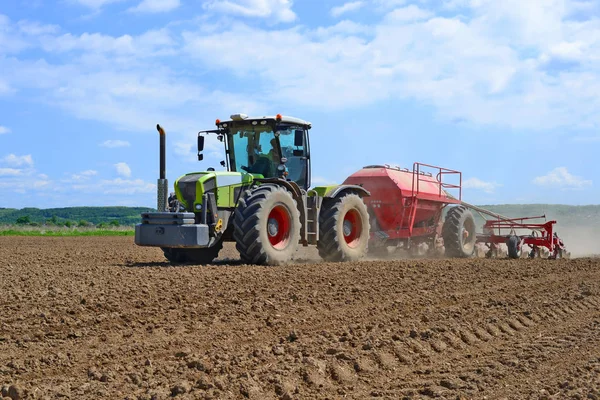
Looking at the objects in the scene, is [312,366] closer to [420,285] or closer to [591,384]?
[591,384]

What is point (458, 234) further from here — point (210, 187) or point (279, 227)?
point (210, 187)

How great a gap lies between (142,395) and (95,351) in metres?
1.32

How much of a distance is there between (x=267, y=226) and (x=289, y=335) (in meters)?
4.86

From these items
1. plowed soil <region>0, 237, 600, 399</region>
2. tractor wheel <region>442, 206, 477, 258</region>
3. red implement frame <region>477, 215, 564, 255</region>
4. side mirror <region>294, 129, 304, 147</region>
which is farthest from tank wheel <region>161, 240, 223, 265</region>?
red implement frame <region>477, 215, 564, 255</region>

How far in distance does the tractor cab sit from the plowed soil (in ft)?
7.75

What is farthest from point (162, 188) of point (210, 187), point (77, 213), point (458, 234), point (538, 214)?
point (77, 213)

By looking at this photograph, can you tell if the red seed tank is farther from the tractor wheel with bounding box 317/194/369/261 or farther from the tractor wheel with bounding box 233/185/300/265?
the tractor wheel with bounding box 233/185/300/265

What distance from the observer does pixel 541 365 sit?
5613 millimetres

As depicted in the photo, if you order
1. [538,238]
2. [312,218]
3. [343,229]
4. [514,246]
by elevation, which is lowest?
[514,246]

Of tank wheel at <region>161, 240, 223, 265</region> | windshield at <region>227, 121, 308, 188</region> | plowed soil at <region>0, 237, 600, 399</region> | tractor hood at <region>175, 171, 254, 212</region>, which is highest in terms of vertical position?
windshield at <region>227, 121, 308, 188</region>

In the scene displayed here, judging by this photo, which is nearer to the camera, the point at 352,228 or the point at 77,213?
the point at 352,228

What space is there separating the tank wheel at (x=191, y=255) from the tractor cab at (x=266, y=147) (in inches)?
62.5

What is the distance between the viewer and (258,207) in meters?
10.5

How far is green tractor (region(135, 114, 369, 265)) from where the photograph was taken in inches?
413
